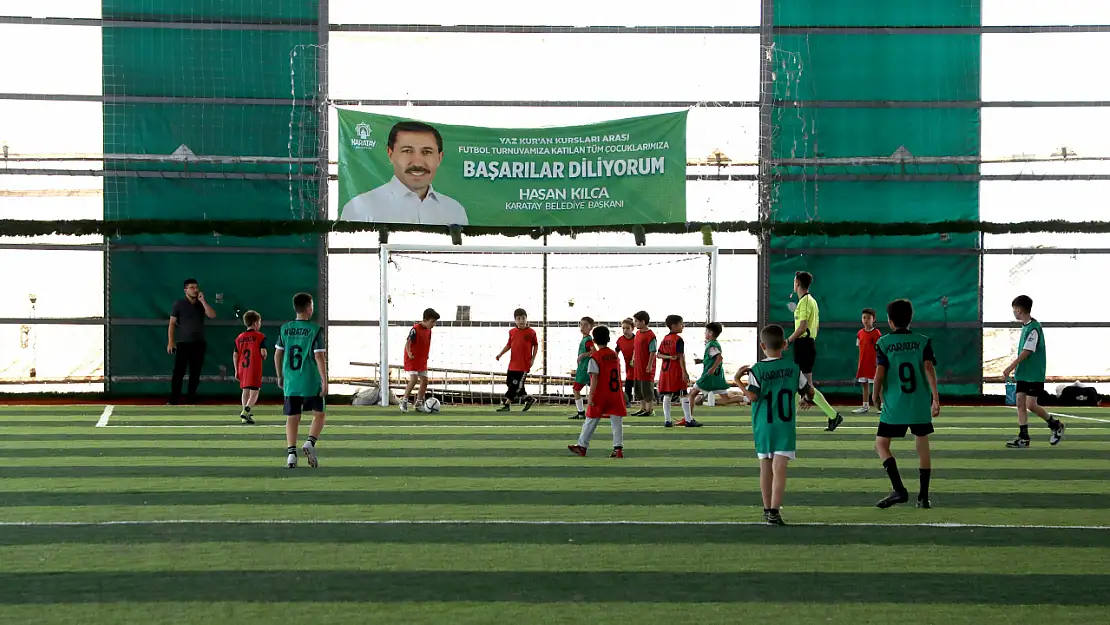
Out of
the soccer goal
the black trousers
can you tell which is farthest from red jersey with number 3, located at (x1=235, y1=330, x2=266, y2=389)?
the soccer goal

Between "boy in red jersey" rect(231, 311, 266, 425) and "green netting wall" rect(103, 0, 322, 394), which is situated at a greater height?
"green netting wall" rect(103, 0, 322, 394)

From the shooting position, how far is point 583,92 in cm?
2145

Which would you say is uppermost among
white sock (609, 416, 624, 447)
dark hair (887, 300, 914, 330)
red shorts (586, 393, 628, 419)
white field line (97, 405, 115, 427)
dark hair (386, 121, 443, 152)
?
dark hair (386, 121, 443, 152)

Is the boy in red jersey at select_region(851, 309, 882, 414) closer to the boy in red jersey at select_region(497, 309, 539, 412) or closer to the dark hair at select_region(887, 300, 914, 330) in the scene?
the boy in red jersey at select_region(497, 309, 539, 412)

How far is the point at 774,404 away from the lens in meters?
7.71

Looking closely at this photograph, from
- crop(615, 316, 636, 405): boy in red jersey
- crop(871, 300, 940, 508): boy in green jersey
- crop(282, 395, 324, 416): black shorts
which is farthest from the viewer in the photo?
crop(615, 316, 636, 405): boy in red jersey

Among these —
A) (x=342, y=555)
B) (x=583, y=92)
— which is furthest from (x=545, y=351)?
(x=342, y=555)

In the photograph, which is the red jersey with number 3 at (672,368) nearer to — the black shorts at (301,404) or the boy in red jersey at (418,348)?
the boy in red jersey at (418,348)

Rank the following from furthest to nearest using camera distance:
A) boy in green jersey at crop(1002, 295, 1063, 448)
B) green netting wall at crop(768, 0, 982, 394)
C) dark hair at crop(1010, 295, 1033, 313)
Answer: green netting wall at crop(768, 0, 982, 394) < boy in green jersey at crop(1002, 295, 1063, 448) < dark hair at crop(1010, 295, 1033, 313)

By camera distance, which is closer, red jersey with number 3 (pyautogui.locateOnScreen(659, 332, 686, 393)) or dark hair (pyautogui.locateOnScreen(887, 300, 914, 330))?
dark hair (pyautogui.locateOnScreen(887, 300, 914, 330))

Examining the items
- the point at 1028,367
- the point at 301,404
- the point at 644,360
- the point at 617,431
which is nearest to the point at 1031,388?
the point at 1028,367

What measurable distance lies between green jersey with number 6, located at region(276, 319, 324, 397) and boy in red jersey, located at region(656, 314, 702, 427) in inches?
229

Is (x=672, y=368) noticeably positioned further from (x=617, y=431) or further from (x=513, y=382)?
(x=617, y=431)

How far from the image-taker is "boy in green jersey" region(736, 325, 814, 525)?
7660mm
